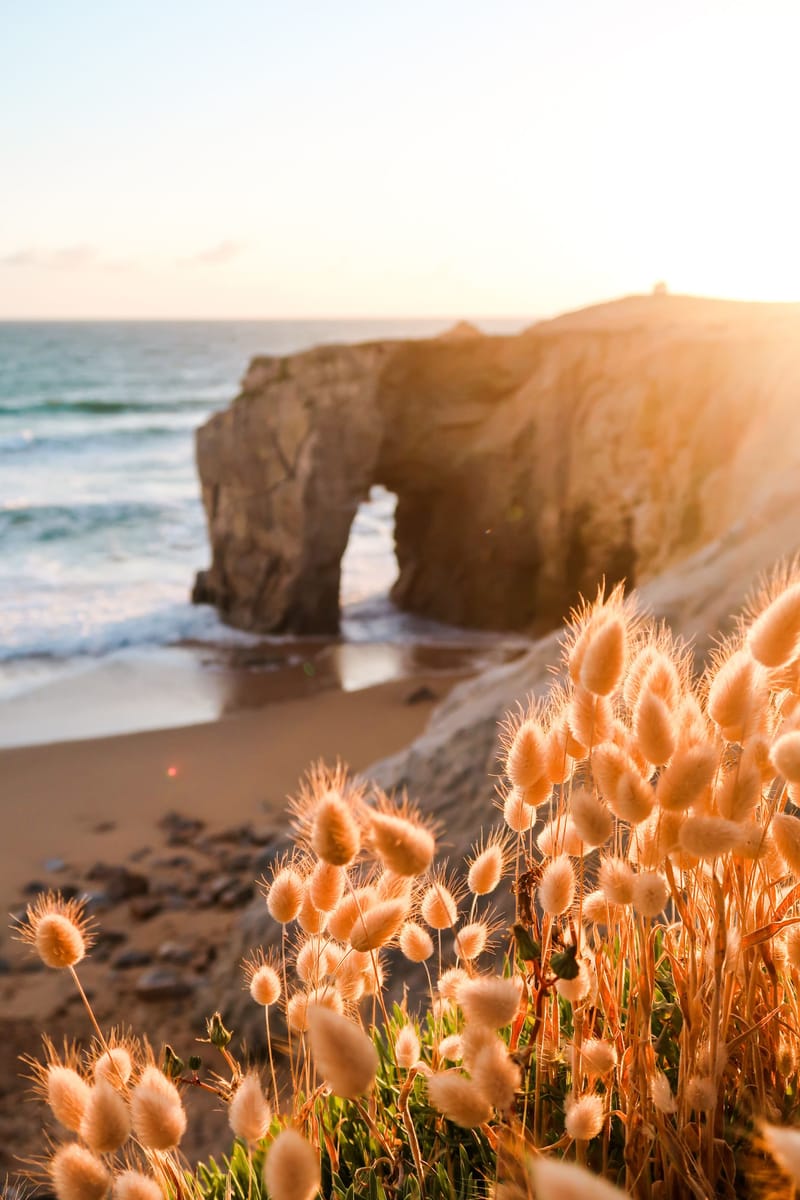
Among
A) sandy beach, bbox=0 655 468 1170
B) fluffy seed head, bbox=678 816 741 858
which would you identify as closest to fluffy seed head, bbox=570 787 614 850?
fluffy seed head, bbox=678 816 741 858

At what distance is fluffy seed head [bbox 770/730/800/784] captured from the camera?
1.00m

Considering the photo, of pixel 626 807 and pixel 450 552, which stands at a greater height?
pixel 626 807

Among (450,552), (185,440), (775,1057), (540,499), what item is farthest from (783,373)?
(185,440)

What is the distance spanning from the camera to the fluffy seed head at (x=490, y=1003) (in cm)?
102

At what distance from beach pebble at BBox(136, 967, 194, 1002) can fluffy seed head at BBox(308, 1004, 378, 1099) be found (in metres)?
4.52

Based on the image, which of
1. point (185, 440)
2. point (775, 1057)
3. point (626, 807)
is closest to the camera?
point (626, 807)

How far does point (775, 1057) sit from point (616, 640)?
2.40 feet

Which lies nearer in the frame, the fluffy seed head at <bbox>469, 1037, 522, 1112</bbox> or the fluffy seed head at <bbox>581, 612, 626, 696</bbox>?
the fluffy seed head at <bbox>469, 1037, 522, 1112</bbox>

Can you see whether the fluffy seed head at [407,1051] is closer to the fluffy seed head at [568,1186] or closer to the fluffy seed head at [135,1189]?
the fluffy seed head at [135,1189]

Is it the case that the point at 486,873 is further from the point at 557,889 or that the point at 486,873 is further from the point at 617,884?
the point at 617,884

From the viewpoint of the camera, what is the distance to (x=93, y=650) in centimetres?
1334

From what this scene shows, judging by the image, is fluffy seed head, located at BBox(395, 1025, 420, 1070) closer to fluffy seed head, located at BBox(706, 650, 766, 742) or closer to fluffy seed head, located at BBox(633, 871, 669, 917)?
fluffy seed head, located at BBox(633, 871, 669, 917)

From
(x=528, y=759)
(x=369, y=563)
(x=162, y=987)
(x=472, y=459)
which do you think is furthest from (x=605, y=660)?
(x=369, y=563)

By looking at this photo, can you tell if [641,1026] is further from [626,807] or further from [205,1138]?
[205,1138]
